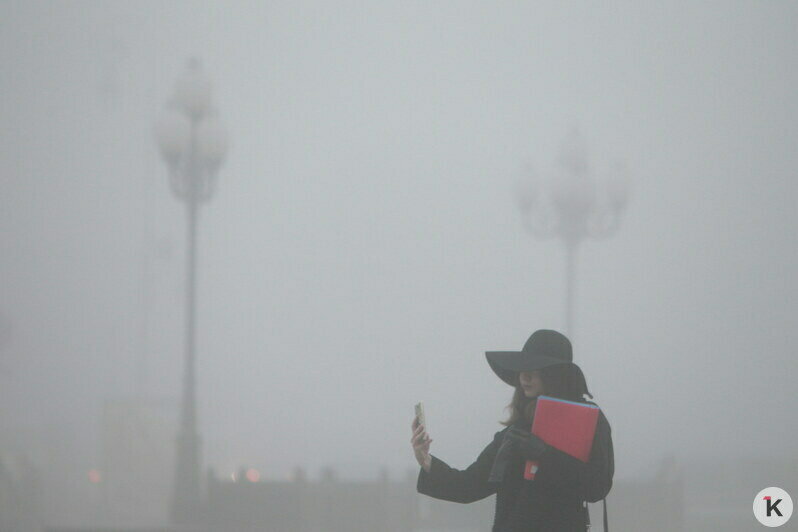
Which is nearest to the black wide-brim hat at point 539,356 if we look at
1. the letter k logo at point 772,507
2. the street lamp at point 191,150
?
the street lamp at point 191,150

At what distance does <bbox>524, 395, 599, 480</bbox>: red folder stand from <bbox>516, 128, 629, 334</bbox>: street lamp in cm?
263

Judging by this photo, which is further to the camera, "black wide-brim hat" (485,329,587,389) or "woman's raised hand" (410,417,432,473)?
"woman's raised hand" (410,417,432,473)

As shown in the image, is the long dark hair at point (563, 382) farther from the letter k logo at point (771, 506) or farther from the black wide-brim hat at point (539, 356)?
the letter k logo at point (771, 506)

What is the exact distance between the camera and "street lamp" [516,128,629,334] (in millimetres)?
5059

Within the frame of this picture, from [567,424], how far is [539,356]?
0.66ft

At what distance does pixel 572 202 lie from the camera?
5055mm

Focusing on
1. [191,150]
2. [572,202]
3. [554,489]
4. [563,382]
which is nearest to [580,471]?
[554,489]

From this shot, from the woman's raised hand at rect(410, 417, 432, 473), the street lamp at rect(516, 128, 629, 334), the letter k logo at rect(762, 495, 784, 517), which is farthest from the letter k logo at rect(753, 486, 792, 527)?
the woman's raised hand at rect(410, 417, 432, 473)

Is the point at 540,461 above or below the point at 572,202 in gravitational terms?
below

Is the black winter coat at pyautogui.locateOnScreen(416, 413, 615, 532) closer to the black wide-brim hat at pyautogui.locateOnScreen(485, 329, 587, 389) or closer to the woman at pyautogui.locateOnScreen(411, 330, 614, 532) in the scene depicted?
the woman at pyautogui.locateOnScreen(411, 330, 614, 532)

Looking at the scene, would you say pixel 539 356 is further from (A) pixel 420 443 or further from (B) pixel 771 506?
(B) pixel 771 506

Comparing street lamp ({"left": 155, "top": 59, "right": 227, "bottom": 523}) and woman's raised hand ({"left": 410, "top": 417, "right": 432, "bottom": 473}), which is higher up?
street lamp ({"left": 155, "top": 59, "right": 227, "bottom": 523})

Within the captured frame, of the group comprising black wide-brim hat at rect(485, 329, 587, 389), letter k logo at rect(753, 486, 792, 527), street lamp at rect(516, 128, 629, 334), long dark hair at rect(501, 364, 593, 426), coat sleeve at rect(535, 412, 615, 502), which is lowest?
letter k logo at rect(753, 486, 792, 527)

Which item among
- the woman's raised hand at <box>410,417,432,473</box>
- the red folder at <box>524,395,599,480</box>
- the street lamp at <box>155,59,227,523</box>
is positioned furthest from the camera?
the street lamp at <box>155,59,227,523</box>
